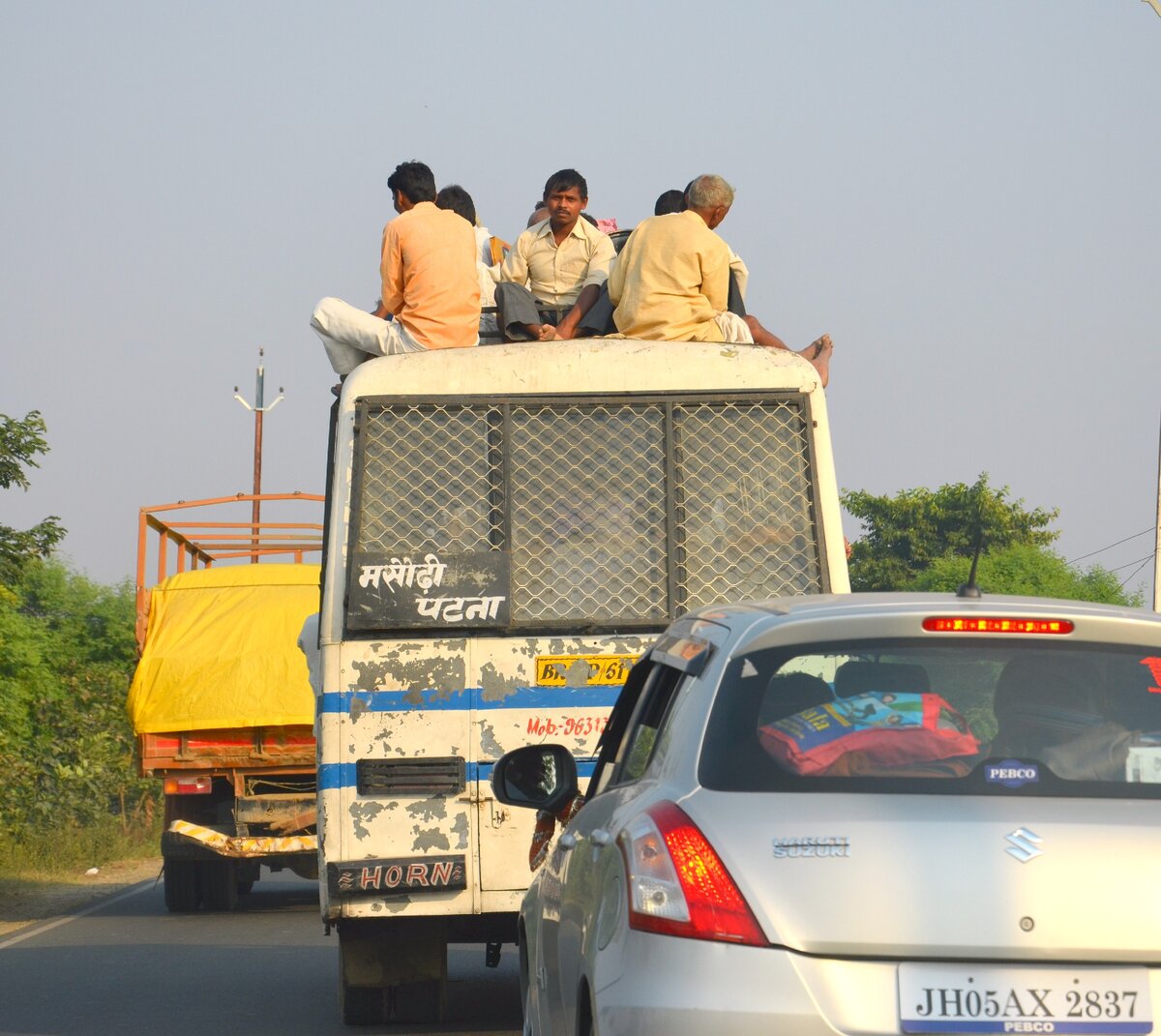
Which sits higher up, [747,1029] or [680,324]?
[680,324]

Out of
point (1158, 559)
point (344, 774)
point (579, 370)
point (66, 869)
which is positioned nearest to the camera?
point (344, 774)

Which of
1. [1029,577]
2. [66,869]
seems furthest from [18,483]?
[1029,577]

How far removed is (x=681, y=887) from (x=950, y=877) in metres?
0.50

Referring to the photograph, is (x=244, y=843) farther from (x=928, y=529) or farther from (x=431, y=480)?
(x=928, y=529)

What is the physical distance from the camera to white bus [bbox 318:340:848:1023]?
26.1ft

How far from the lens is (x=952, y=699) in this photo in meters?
4.25

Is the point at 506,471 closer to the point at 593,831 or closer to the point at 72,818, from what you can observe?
the point at 593,831

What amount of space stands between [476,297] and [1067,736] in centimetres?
611

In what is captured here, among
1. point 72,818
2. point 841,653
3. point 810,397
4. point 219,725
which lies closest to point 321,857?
point 810,397

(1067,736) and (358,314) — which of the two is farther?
(358,314)

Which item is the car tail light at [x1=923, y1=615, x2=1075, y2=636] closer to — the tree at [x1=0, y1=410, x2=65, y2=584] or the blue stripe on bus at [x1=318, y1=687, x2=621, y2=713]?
the blue stripe on bus at [x1=318, y1=687, x2=621, y2=713]

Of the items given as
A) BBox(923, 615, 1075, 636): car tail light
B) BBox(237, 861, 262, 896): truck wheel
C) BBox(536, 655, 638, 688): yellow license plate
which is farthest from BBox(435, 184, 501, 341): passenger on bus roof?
BBox(237, 861, 262, 896): truck wheel

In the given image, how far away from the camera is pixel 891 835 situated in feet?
12.3

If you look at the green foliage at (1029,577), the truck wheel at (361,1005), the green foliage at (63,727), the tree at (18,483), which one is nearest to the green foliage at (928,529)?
the green foliage at (1029,577)
